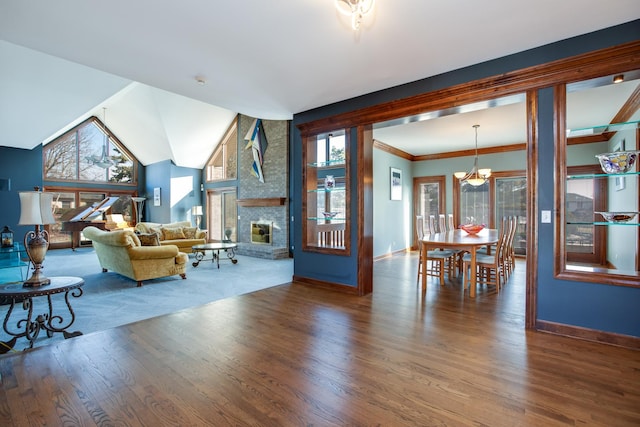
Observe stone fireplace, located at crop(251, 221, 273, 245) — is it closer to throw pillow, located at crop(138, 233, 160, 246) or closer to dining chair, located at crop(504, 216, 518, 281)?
throw pillow, located at crop(138, 233, 160, 246)

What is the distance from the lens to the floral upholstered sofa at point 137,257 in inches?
189

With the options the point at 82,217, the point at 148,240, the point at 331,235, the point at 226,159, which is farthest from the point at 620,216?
the point at 82,217

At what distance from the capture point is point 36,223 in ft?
9.23

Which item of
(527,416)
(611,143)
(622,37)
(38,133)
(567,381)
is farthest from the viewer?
(38,133)

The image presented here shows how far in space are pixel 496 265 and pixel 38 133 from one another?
982cm

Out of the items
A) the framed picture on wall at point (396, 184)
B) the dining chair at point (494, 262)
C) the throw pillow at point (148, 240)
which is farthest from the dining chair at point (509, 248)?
the throw pillow at point (148, 240)

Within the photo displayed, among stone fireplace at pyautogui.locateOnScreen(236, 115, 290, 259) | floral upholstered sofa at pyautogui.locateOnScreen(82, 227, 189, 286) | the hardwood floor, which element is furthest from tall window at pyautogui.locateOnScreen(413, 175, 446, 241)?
floral upholstered sofa at pyautogui.locateOnScreen(82, 227, 189, 286)

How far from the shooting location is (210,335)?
2.73 metres

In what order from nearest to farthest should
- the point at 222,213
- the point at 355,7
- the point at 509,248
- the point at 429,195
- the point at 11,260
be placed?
the point at 355,7
the point at 11,260
the point at 509,248
the point at 429,195
the point at 222,213

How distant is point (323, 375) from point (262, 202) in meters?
6.92

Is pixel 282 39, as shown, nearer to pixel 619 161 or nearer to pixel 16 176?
pixel 619 161

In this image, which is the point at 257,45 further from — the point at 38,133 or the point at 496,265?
the point at 38,133

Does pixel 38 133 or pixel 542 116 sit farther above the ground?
pixel 38 133

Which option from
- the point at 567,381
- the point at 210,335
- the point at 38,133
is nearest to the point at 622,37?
the point at 567,381
